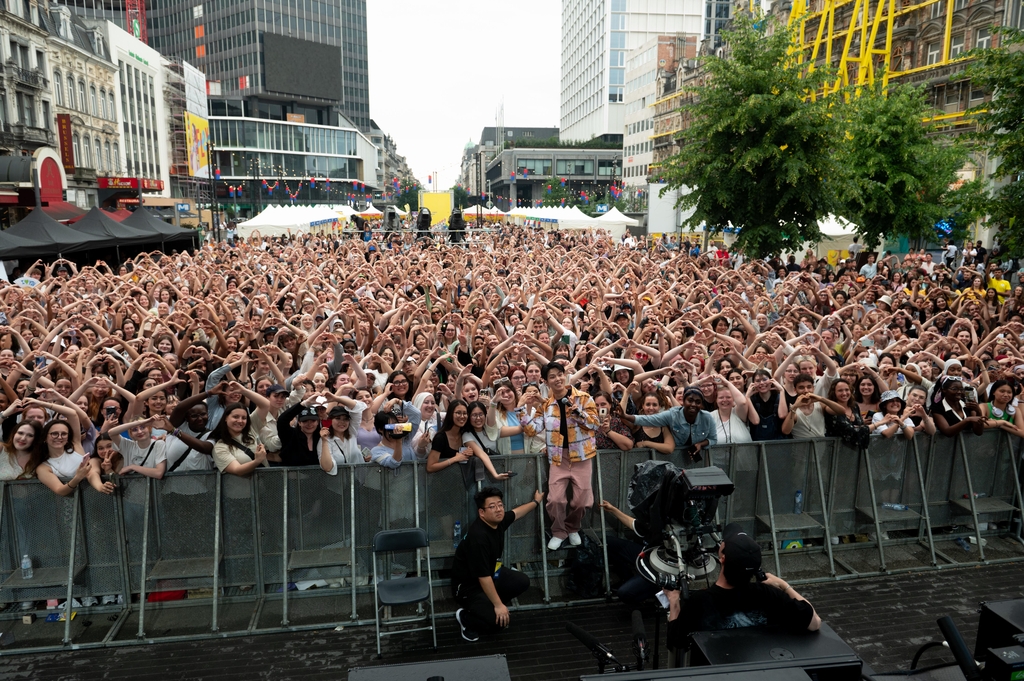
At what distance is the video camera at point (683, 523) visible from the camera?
424 centimetres

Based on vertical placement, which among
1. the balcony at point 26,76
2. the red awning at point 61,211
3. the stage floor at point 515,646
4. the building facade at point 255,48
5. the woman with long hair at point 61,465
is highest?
the building facade at point 255,48

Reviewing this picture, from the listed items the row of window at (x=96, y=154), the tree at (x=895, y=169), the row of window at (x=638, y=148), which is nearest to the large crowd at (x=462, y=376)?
the tree at (x=895, y=169)

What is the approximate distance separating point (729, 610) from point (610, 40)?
414 feet

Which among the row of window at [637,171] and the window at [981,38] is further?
the row of window at [637,171]

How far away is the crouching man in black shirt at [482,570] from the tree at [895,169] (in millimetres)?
21780

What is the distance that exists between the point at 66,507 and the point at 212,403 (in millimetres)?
1882

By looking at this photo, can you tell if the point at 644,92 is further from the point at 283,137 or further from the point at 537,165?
the point at 283,137

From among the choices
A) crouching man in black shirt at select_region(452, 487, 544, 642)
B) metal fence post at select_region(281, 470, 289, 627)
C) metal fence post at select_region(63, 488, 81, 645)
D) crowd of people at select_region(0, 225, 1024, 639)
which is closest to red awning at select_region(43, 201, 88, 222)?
crowd of people at select_region(0, 225, 1024, 639)

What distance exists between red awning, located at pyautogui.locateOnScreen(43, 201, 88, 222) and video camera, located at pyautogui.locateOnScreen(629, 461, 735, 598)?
89.5 ft

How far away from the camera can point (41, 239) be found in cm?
1891

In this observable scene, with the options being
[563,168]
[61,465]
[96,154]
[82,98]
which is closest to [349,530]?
[61,465]

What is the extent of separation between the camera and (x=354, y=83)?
150750mm

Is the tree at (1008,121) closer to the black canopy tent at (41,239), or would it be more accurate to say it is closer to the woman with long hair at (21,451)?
the woman with long hair at (21,451)

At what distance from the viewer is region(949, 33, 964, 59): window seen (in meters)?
37.0
